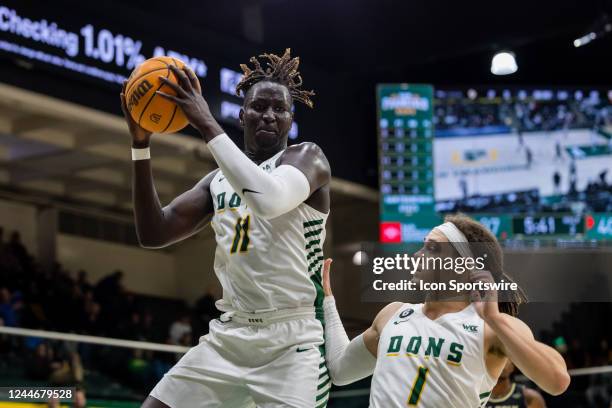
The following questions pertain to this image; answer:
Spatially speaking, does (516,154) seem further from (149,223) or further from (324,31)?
(149,223)

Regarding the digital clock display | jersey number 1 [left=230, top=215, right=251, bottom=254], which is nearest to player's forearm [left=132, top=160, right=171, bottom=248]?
jersey number 1 [left=230, top=215, right=251, bottom=254]

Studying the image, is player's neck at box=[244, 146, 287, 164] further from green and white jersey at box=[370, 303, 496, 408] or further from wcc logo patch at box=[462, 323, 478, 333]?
wcc logo patch at box=[462, 323, 478, 333]

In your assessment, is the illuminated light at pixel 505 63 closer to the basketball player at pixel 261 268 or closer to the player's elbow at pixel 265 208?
the basketball player at pixel 261 268

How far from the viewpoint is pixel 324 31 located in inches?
626

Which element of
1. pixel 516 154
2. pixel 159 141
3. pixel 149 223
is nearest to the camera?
pixel 149 223

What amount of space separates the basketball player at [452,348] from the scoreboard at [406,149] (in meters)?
9.24

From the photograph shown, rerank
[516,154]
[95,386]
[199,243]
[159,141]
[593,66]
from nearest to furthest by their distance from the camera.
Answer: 1. [95,386]
2. [159,141]
3. [516,154]
4. [593,66]
5. [199,243]

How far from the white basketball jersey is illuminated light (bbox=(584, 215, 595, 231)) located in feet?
31.3

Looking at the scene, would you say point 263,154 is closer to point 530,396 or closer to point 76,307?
point 530,396

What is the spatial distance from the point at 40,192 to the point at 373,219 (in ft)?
19.0

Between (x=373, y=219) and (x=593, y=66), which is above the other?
(x=593, y=66)

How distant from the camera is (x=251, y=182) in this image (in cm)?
363

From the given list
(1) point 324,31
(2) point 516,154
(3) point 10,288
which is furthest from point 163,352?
(1) point 324,31

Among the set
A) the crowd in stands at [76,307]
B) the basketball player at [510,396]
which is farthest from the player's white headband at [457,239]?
the crowd in stands at [76,307]
